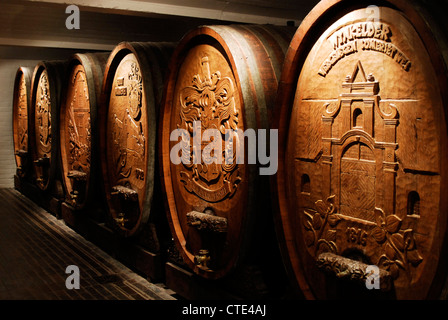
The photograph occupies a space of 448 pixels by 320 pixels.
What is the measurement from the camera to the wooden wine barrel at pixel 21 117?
786 cm

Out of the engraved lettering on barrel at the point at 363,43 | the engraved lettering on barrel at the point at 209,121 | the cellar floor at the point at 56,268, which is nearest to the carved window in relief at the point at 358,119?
the engraved lettering on barrel at the point at 363,43

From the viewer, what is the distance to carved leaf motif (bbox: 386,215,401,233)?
6.63 feet

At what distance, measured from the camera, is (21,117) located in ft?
27.7

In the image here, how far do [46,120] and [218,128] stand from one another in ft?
13.8

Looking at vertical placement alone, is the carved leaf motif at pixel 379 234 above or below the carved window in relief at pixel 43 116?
below

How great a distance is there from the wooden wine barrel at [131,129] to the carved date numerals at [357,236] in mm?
1902

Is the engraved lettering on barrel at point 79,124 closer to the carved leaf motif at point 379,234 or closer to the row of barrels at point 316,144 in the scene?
the row of barrels at point 316,144

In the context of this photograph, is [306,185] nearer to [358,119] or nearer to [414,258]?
[358,119]

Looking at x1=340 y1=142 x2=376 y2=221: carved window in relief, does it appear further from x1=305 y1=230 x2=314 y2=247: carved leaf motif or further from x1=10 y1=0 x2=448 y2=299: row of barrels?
x1=305 y1=230 x2=314 y2=247: carved leaf motif

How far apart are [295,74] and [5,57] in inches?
311

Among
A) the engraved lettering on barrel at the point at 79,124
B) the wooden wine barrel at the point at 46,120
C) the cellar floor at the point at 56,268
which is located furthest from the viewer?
the wooden wine barrel at the point at 46,120

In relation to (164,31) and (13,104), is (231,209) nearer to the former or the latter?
(164,31)

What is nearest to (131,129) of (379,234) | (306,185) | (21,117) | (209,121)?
(209,121)

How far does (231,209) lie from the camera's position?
2.99 m
